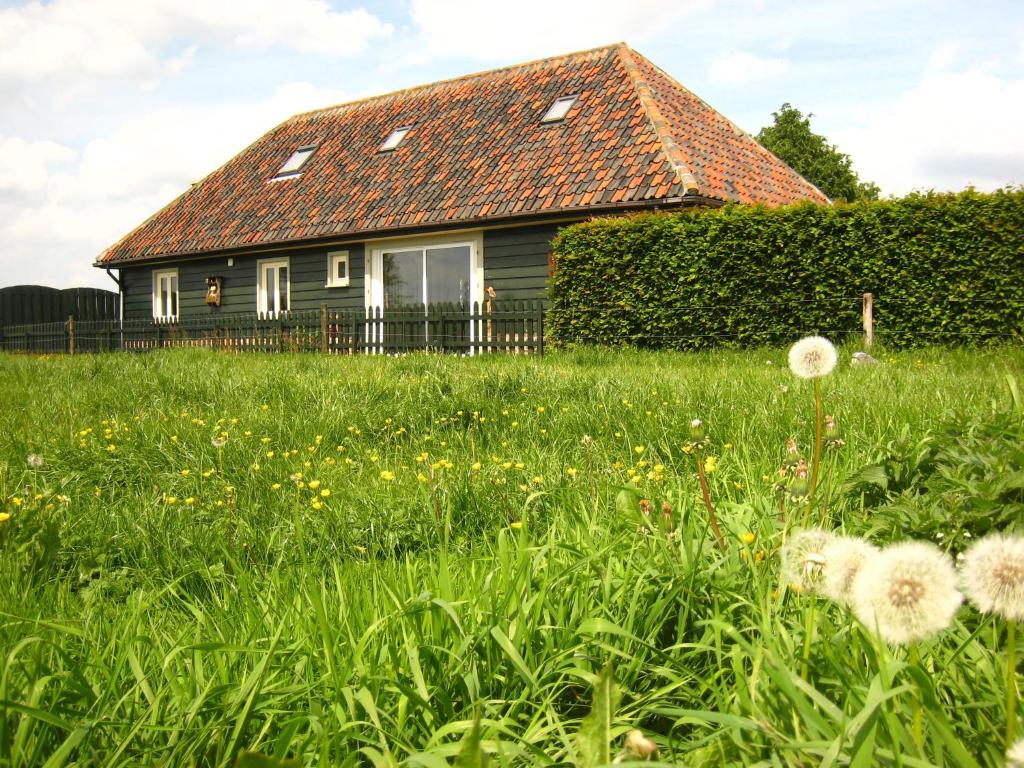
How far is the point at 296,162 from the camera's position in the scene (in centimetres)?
2256

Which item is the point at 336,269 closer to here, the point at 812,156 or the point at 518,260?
the point at 518,260

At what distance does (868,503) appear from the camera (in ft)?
8.99

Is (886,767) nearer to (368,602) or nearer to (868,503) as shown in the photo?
(368,602)

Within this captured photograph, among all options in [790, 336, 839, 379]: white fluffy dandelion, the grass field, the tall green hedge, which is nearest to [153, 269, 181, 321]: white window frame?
the tall green hedge

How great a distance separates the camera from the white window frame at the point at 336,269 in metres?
19.6

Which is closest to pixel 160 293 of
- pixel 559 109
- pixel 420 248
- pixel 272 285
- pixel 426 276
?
pixel 272 285

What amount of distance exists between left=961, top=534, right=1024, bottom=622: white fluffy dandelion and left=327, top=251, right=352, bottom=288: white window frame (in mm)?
19271

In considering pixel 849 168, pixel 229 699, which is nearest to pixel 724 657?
pixel 229 699

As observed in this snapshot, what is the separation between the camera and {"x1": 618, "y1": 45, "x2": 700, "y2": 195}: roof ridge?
14.0 m

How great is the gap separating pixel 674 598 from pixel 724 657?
0.17m

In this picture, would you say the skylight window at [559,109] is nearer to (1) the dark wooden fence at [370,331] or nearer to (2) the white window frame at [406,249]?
(2) the white window frame at [406,249]

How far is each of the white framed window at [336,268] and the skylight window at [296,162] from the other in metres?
3.69

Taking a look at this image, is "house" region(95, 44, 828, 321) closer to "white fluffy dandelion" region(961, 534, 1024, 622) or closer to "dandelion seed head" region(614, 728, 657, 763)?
"white fluffy dandelion" region(961, 534, 1024, 622)

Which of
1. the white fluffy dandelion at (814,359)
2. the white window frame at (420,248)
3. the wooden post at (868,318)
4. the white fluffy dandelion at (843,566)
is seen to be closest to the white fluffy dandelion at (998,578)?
the white fluffy dandelion at (843,566)
